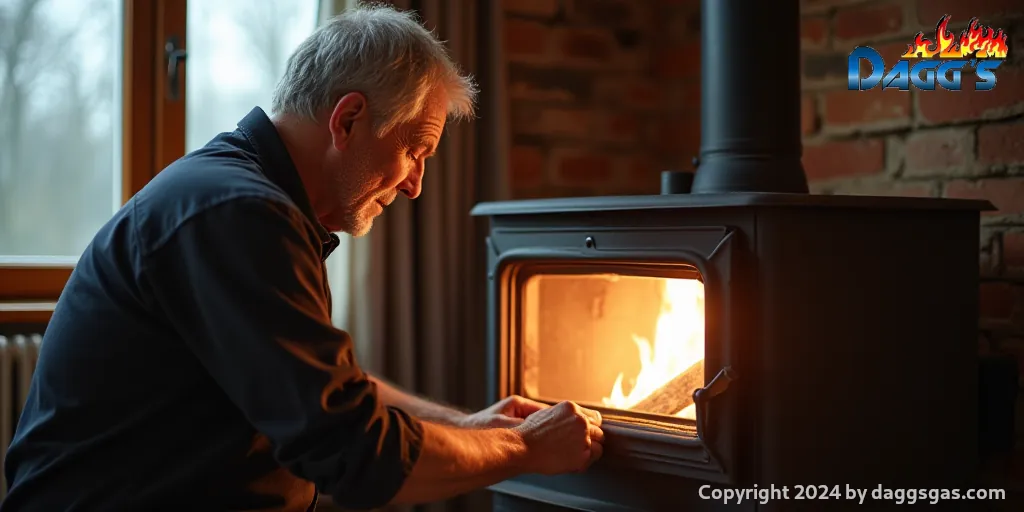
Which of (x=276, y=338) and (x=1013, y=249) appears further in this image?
(x=1013, y=249)

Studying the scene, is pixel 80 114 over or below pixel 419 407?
over

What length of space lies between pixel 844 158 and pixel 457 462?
4.55ft

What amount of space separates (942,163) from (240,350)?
1599 millimetres

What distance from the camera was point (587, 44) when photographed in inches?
108

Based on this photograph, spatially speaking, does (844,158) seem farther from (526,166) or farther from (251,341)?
(251,341)

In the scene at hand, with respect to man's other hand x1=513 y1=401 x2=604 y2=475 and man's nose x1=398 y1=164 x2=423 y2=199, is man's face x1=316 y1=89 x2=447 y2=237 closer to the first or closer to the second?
man's nose x1=398 y1=164 x2=423 y2=199

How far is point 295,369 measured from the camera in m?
1.14

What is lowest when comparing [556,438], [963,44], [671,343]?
[556,438]

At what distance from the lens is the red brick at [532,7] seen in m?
2.61

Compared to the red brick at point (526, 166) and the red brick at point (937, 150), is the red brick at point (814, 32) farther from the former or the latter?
the red brick at point (526, 166)

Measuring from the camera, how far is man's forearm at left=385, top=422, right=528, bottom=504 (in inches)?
50.1

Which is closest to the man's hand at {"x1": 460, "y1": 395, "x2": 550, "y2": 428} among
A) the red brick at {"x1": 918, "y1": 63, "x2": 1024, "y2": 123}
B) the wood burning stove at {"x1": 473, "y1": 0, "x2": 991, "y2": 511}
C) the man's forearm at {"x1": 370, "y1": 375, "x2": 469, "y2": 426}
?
the man's forearm at {"x1": 370, "y1": 375, "x2": 469, "y2": 426}

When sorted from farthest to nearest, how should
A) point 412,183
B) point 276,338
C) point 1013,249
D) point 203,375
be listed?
1. point 1013,249
2. point 412,183
3. point 203,375
4. point 276,338

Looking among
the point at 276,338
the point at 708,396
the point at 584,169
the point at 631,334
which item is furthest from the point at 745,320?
the point at 584,169
